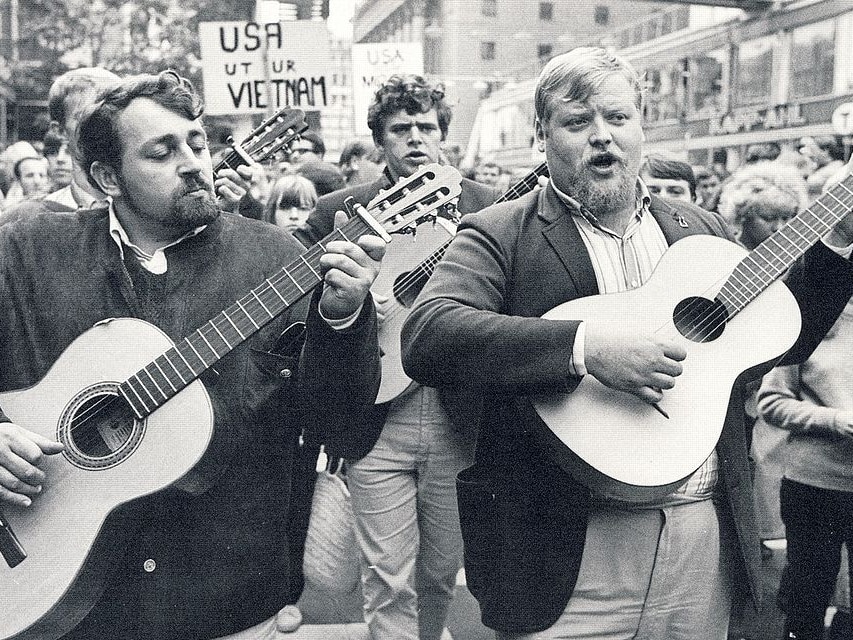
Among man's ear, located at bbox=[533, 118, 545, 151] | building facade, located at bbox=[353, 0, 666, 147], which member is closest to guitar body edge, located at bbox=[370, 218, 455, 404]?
man's ear, located at bbox=[533, 118, 545, 151]

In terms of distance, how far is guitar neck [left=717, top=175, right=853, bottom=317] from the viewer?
8.27ft

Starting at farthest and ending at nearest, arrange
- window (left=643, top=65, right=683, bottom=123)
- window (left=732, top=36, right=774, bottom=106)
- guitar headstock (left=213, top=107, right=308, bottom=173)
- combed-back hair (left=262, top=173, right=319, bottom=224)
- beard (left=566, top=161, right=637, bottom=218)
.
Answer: window (left=643, top=65, right=683, bottom=123)
window (left=732, top=36, right=774, bottom=106)
combed-back hair (left=262, top=173, right=319, bottom=224)
guitar headstock (left=213, top=107, right=308, bottom=173)
beard (left=566, top=161, right=637, bottom=218)

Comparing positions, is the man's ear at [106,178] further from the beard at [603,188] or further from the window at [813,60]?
the window at [813,60]

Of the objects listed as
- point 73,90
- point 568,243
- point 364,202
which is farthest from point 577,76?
point 73,90

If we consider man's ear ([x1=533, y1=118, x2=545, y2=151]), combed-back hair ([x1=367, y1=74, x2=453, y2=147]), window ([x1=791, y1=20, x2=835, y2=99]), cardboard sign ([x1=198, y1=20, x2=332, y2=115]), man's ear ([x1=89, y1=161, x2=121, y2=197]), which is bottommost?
man's ear ([x1=89, y1=161, x2=121, y2=197])

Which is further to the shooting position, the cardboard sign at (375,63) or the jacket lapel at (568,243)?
the cardboard sign at (375,63)

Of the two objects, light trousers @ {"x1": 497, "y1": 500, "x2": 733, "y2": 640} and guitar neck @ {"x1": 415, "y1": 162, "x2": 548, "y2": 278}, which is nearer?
light trousers @ {"x1": 497, "y1": 500, "x2": 733, "y2": 640}

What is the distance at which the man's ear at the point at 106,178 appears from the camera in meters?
2.69

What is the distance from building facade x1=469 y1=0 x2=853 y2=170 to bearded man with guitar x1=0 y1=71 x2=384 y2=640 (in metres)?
19.9

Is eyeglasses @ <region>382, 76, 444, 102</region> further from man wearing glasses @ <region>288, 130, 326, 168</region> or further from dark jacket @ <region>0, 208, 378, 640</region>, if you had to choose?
man wearing glasses @ <region>288, 130, 326, 168</region>

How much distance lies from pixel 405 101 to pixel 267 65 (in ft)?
8.81

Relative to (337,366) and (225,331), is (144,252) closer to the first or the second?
(225,331)

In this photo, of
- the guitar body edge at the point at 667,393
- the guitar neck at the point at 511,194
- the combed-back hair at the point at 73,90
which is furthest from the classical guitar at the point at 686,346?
the combed-back hair at the point at 73,90

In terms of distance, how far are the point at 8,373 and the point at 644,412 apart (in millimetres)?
1461
